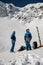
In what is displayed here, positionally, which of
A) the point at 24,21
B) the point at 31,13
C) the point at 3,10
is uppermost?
the point at 3,10

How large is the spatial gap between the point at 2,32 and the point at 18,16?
14395 mm

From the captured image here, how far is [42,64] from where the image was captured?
10281mm

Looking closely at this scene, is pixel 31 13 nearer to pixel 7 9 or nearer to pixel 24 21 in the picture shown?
pixel 24 21

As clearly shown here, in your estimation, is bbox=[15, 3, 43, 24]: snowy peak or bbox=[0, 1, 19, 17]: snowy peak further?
bbox=[0, 1, 19, 17]: snowy peak

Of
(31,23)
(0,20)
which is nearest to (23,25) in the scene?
(31,23)

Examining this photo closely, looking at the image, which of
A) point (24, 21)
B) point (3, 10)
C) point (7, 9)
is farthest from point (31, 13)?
point (7, 9)

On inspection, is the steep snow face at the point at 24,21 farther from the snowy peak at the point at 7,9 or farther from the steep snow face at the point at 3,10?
the snowy peak at the point at 7,9

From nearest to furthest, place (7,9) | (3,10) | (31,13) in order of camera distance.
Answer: (31,13)
(3,10)
(7,9)

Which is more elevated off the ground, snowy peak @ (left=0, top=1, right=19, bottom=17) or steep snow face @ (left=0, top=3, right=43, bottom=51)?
snowy peak @ (left=0, top=1, right=19, bottom=17)

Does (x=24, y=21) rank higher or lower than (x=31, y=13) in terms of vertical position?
lower

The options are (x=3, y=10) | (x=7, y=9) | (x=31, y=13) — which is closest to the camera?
(x=31, y=13)

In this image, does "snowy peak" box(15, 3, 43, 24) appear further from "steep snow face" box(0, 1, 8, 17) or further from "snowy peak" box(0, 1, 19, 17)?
"snowy peak" box(0, 1, 19, 17)

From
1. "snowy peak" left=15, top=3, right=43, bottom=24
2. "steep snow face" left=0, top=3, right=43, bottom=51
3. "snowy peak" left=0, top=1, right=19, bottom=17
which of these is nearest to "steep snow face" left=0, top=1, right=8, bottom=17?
"snowy peak" left=0, top=1, right=19, bottom=17

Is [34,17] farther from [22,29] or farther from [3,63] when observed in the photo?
[3,63]
